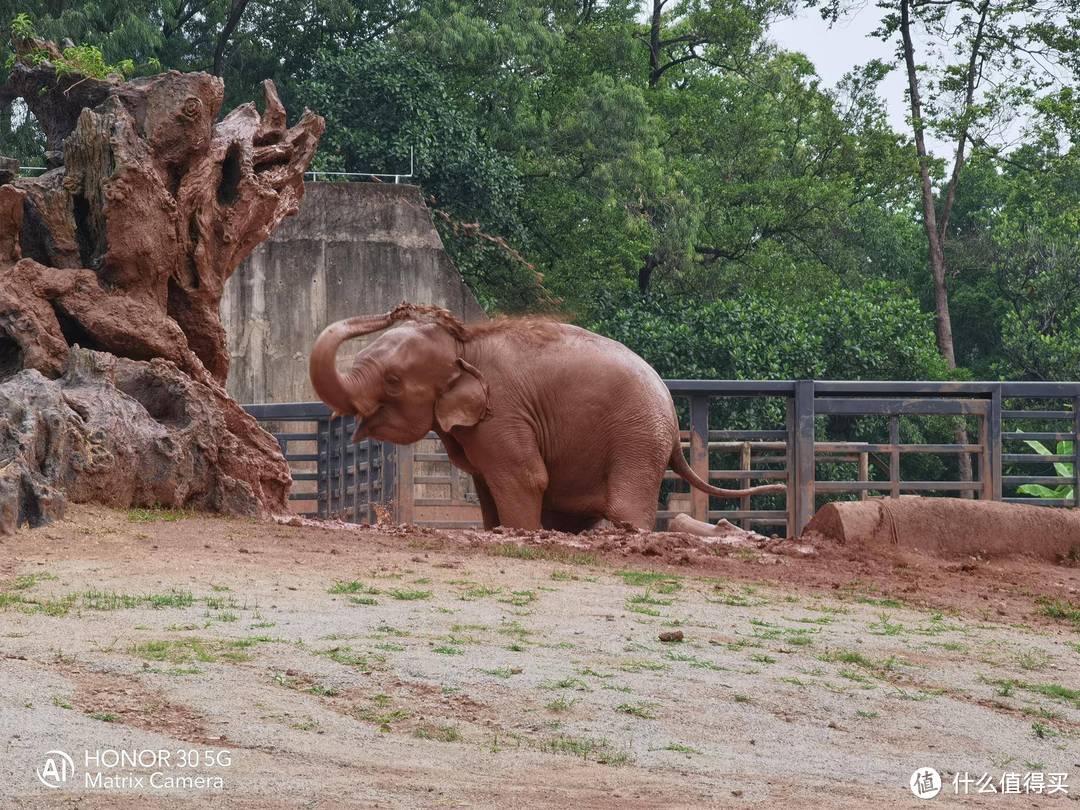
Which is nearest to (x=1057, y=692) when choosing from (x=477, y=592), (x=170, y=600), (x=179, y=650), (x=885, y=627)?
(x=885, y=627)

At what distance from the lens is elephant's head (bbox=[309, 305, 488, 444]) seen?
12117 mm

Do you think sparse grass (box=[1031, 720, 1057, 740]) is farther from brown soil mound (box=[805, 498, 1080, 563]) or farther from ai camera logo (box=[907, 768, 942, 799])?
brown soil mound (box=[805, 498, 1080, 563])

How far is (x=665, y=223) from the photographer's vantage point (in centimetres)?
2708

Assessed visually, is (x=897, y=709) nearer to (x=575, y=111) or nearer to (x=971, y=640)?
(x=971, y=640)

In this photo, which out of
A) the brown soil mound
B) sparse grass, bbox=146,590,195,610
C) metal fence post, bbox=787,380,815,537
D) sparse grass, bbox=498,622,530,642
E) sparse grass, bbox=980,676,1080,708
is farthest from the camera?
metal fence post, bbox=787,380,815,537

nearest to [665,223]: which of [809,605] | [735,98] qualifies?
[735,98]

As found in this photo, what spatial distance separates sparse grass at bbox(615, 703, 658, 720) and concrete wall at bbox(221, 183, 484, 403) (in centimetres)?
1463

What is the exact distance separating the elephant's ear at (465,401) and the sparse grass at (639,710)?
589 centimetres

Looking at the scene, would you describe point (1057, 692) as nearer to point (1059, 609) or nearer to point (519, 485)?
point (1059, 609)

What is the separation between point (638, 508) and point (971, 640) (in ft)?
13.6

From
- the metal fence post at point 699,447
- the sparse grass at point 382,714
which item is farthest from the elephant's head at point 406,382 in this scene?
the sparse grass at point 382,714

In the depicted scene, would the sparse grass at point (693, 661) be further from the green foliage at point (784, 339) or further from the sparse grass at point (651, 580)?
the green foliage at point (784, 339)

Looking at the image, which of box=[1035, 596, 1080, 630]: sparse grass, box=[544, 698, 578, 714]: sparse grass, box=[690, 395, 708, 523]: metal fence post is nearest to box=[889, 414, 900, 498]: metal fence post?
box=[690, 395, 708, 523]: metal fence post

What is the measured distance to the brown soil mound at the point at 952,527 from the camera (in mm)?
11523
